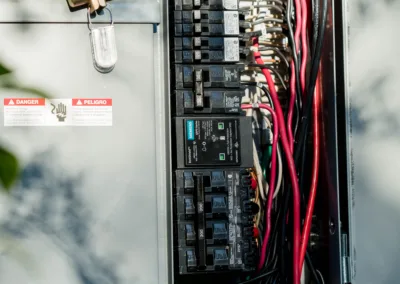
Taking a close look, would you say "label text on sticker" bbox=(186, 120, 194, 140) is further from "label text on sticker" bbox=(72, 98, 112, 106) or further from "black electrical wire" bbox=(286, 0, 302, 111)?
"black electrical wire" bbox=(286, 0, 302, 111)

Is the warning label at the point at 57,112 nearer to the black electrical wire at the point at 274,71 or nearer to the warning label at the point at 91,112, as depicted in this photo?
the warning label at the point at 91,112

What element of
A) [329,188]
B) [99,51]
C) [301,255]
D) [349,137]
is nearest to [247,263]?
[301,255]

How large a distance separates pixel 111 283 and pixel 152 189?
24cm

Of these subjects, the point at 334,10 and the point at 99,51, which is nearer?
the point at 99,51

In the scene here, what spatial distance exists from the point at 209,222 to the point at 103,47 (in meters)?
0.50

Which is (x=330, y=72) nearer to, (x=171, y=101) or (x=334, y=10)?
(x=334, y=10)

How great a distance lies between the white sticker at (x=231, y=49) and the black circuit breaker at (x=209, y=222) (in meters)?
0.29

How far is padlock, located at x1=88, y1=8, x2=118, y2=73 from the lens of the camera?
133cm

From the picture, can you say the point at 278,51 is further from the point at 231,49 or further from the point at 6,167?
the point at 6,167

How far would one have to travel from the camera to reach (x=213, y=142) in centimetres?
141

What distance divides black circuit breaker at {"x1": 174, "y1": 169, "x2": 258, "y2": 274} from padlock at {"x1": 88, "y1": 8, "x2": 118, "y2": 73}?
32 centimetres

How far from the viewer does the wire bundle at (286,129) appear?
1.47m

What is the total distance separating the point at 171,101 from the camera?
4.70ft

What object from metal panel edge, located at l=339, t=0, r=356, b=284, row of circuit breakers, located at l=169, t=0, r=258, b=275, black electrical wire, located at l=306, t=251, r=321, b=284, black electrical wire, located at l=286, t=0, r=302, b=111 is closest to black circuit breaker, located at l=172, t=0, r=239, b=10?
row of circuit breakers, located at l=169, t=0, r=258, b=275
